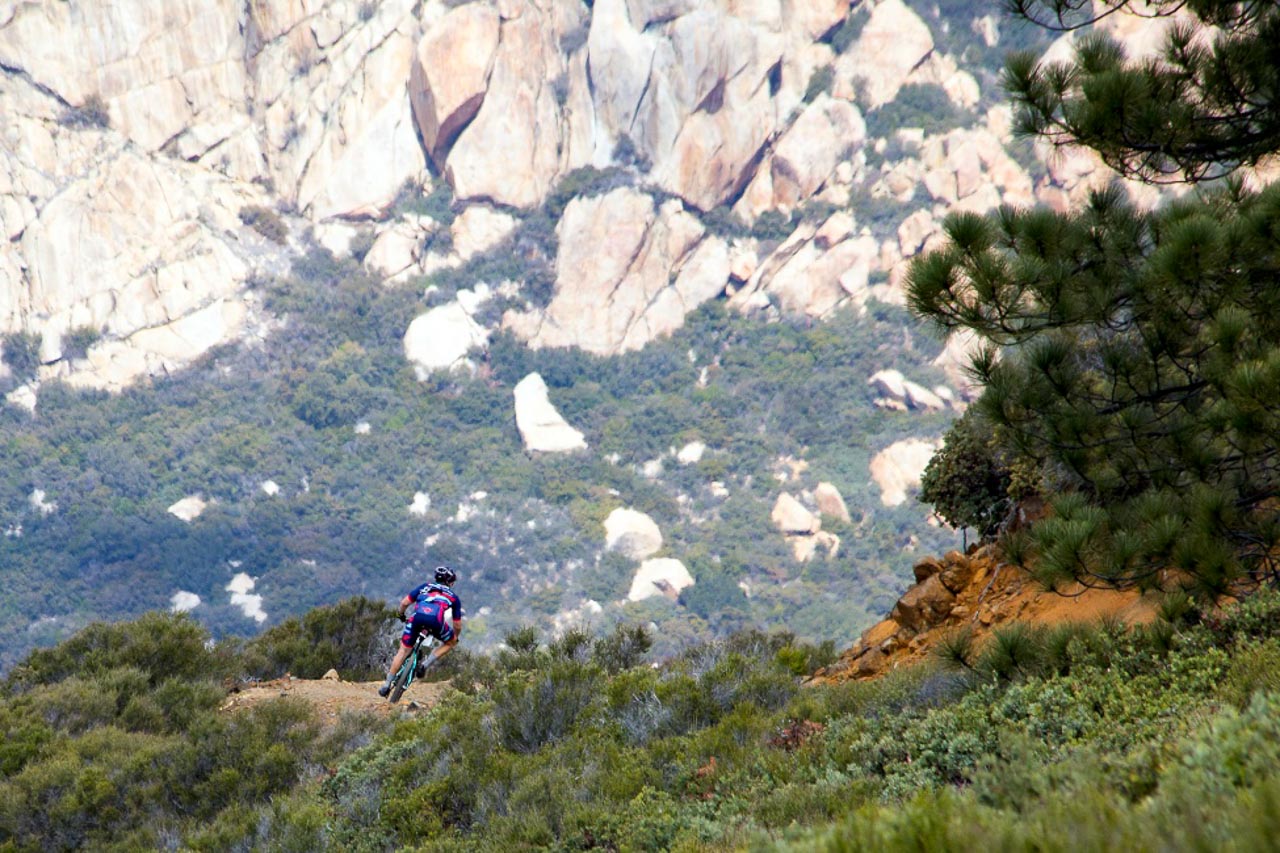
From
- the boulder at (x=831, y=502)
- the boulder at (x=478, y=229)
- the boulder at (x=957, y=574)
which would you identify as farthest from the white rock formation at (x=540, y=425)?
the boulder at (x=957, y=574)

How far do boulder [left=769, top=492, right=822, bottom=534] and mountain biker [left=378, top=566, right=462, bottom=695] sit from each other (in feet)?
261

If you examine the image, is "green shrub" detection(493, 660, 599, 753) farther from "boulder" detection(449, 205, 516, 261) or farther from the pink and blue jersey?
"boulder" detection(449, 205, 516, 261)

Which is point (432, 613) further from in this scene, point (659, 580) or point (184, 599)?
point (184, 599)

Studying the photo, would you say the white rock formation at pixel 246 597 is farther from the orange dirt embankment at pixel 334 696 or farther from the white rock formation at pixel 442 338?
the orange dirt embankment at pixel 334 696

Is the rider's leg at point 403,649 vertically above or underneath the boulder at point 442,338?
underneath

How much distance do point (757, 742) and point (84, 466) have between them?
324 feet

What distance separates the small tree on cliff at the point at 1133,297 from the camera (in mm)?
5195

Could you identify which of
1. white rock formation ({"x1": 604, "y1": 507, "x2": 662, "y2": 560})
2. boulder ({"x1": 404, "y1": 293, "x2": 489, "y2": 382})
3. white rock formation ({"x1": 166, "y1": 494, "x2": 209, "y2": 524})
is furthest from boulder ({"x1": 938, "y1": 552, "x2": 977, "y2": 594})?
boulder ({"x1": 404, "y1": 293, "x2": 489, "y2": 382})

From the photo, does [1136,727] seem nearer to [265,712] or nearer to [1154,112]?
[1154,112]

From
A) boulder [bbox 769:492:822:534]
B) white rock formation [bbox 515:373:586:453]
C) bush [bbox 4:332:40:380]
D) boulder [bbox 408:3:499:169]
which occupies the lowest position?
boulder [bbox 769:492:822:534]

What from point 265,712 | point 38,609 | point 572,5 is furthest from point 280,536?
point 265,712

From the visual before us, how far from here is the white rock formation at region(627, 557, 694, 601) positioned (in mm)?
80250

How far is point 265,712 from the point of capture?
8.56 m

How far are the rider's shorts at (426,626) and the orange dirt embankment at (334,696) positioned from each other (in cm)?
60
